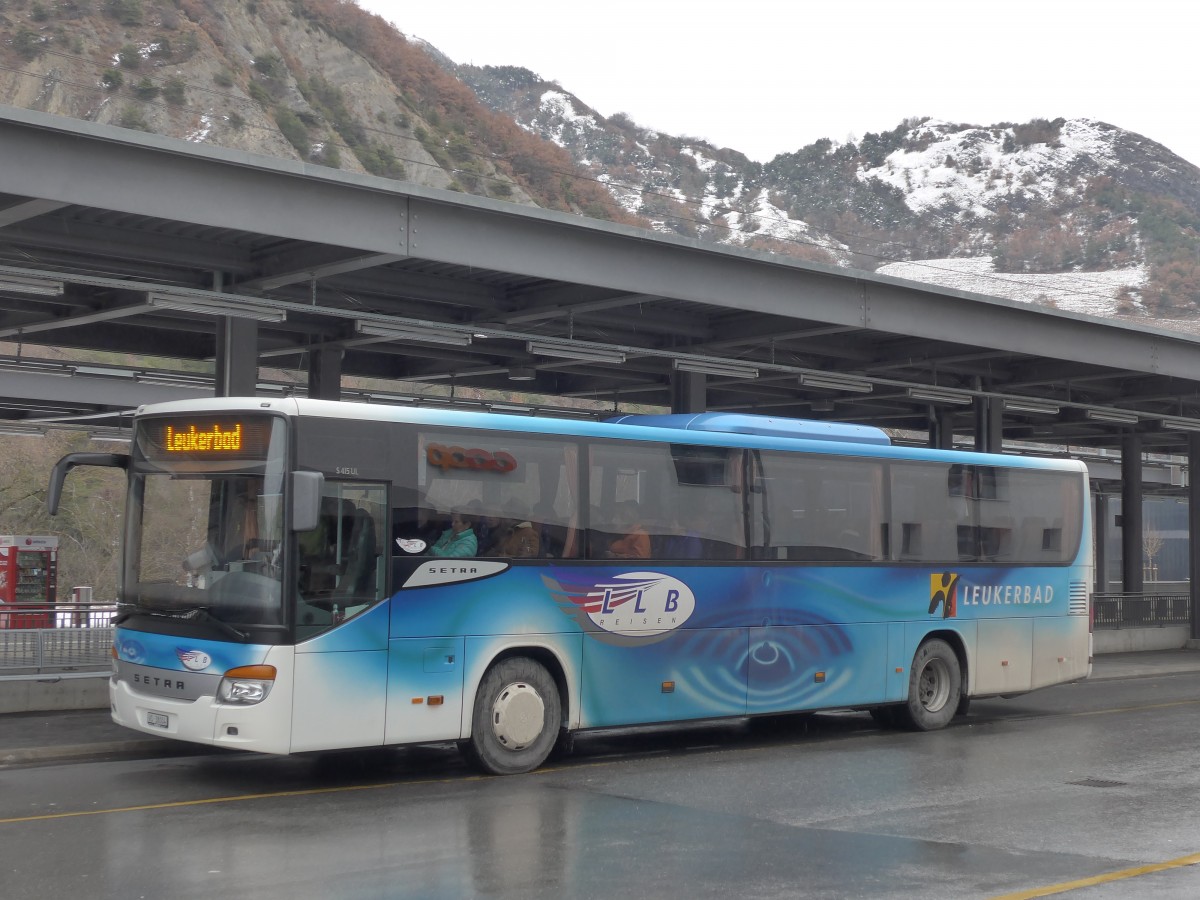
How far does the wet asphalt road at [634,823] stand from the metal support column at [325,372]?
811 cm

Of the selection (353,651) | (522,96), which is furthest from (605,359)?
(522,96)

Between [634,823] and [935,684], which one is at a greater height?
[935,684]

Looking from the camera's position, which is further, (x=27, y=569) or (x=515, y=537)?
(x=27, y=569)

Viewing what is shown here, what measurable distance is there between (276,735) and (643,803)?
294 centimetres

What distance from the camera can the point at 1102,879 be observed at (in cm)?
815

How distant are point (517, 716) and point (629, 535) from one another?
6.99 feet

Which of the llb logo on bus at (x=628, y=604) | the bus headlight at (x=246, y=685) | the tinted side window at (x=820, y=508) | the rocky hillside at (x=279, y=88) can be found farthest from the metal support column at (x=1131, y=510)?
the rocky hillside at (x=279, y=88)

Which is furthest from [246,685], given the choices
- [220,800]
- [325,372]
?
[325,372]

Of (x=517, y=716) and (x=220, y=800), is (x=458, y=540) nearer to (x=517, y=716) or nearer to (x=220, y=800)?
(x=517, y=716)

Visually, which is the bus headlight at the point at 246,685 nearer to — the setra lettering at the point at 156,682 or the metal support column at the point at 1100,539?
the setra lettering at the point at 156,682

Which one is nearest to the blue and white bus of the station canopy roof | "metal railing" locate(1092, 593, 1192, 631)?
the station canopy roof

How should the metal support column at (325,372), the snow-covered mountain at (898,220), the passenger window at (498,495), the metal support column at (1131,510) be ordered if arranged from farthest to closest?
1. the snow-covered mountain at (898,220)
2. the metal support column at (1131,510)
3. the metal support column at (325,372)
4. the passenger window at (498,495)

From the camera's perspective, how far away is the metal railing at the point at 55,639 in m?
15.6

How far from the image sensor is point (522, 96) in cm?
18275
